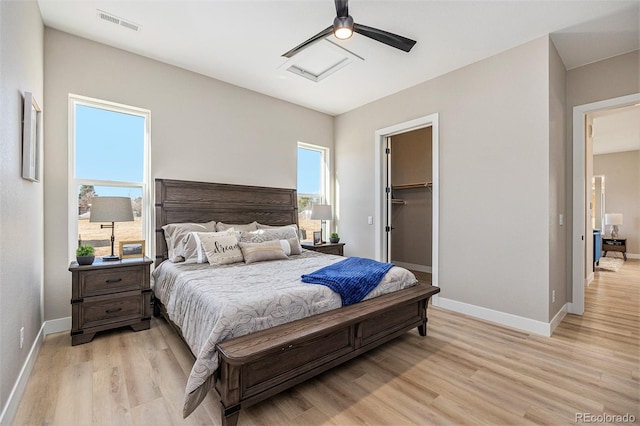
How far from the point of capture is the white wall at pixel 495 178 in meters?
2.99

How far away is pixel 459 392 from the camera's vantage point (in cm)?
200

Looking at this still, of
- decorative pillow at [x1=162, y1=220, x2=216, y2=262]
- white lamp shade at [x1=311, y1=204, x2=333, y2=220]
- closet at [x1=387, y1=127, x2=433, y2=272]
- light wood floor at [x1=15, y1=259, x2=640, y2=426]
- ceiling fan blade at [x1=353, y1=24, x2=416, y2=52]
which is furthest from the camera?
closet at [x1=387, y1=127, x2=433, y2=272]

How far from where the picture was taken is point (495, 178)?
3.30 m

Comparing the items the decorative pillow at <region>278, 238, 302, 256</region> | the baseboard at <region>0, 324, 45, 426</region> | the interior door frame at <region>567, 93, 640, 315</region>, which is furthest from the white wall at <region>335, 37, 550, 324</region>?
the baseboard at <region>0, 324, 45, 426</region>

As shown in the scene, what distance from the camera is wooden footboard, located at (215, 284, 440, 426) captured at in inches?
63.5

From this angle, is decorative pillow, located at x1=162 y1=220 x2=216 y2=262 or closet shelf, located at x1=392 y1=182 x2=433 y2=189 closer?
decorative pillow, located at x1=162 y1=220 x2=216 y2=262

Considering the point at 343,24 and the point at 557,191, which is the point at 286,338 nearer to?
the point at 343,24

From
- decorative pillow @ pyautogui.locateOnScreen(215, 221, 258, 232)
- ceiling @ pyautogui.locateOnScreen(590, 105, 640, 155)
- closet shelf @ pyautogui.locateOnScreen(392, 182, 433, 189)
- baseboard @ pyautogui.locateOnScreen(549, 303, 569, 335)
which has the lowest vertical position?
baseboard @ pyautogui.locateOnScreen(549, 303, 569, 335)

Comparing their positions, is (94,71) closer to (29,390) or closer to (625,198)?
(29,390)

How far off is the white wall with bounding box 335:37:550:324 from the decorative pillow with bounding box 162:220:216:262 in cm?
307

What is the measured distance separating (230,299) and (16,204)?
1552 millimetres

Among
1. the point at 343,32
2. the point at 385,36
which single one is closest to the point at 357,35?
the point at 385,36

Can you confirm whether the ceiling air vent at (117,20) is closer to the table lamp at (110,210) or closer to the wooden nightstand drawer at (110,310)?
the table lamp at (110,210)

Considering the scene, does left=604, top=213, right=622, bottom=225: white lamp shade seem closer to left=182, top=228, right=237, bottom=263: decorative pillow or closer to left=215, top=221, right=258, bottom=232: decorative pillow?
left=215, top=221, right=258, bottom=232: decorative pillow
